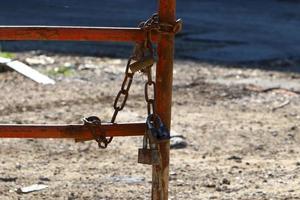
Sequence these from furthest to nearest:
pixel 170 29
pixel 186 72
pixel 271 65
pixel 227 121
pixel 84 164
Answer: pixel 271 65
pixel 186 72
pixel 227 121
pixel 84 164
pixel 170 29

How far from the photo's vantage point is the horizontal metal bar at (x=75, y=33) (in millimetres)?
4258

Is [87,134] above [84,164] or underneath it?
above

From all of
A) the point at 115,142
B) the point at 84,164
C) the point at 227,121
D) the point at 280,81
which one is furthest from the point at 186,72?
the point at 84,164

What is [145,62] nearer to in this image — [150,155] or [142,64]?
[142,64]

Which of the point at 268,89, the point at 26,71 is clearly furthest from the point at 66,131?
the point at 26,71

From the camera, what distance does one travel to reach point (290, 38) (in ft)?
45.9

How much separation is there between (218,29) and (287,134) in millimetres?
6967

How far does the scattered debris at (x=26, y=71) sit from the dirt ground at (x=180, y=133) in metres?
0.10

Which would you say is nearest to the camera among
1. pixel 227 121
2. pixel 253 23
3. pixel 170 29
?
pixel 170 29

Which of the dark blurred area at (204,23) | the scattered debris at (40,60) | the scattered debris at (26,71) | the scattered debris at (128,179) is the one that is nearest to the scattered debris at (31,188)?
the scattered debris at (128,179)

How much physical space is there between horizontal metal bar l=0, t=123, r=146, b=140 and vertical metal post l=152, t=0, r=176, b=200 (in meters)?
0.13

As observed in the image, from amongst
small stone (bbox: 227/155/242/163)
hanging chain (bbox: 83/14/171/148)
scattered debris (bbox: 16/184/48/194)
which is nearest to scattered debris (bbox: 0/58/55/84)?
small stone (bbox: 227/155/242/163)

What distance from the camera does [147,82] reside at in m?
4.21

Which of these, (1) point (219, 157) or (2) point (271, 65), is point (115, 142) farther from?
(2) point (271, 65)
